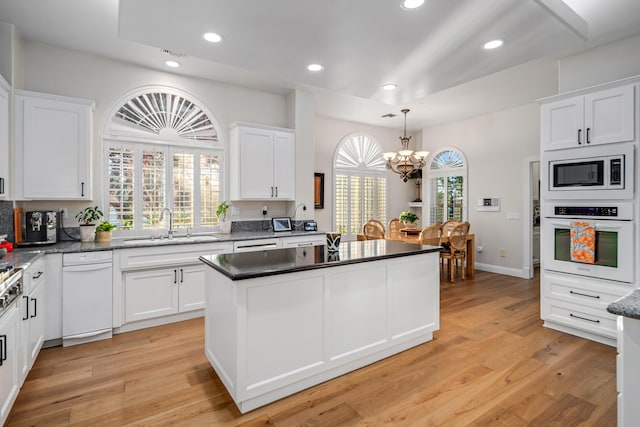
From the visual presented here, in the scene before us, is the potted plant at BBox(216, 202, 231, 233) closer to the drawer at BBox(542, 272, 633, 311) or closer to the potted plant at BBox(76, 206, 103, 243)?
the potted plant at BBox(76, 206, 103, 243)

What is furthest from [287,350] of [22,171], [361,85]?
[22,171]

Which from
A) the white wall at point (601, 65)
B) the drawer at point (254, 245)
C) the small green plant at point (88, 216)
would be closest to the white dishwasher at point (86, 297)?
the small green plant at point (88, 216)

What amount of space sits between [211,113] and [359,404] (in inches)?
152

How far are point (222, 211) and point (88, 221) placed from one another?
4.83 ft

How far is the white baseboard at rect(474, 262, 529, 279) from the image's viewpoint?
5.82 meters

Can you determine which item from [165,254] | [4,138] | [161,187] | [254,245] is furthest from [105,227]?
[254,245]

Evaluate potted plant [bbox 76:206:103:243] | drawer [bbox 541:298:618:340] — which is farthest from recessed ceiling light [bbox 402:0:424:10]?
potted plant [bbox 76:206:103:243]

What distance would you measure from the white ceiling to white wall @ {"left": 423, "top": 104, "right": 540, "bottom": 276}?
2.22 m

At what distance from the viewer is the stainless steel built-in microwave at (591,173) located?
2918mm

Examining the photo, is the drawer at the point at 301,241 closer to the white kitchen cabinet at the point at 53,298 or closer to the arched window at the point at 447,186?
the white kitchen cabinet at the point at 53,298

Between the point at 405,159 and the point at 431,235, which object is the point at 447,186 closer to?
the point at 405,159

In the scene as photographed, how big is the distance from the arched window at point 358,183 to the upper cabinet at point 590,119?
12.2 feet

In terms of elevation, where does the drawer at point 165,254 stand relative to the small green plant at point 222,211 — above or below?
below

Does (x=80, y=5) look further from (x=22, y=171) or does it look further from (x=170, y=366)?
(x=170, y=366)
